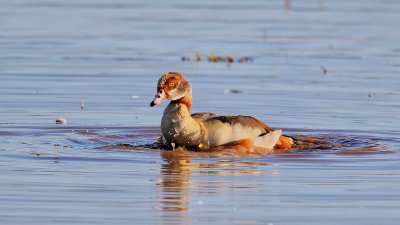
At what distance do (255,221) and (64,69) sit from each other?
11.4 m

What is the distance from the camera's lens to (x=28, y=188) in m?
10.6

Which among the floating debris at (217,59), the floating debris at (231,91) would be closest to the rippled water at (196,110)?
the floating debris at (231,91)

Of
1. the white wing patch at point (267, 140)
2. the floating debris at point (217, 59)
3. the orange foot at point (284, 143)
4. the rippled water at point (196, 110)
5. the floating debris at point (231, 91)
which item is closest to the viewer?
the rippled water at point (196, 110)

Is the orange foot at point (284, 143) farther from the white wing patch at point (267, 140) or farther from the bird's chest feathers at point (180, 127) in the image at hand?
the bird's chest feathers at point (180, 127)

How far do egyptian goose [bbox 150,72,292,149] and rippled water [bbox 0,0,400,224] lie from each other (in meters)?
0.35

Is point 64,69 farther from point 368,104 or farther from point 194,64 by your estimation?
point 368,104

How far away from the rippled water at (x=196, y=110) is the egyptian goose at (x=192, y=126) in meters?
0.35

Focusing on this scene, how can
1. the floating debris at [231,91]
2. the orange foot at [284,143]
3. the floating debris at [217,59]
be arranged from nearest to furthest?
the orange foot at [284,143], the floating debris at [231,91], the floating debris at [217,59]

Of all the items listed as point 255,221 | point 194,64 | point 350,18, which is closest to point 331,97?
point 194,64

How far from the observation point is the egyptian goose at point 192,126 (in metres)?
13.5

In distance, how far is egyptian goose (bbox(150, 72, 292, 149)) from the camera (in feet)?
44.3

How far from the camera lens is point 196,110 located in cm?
1656

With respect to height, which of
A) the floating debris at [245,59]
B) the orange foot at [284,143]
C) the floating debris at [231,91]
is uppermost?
the floating debris at [245,59]

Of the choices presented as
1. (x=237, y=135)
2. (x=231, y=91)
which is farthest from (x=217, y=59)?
(x=237, y=135)
